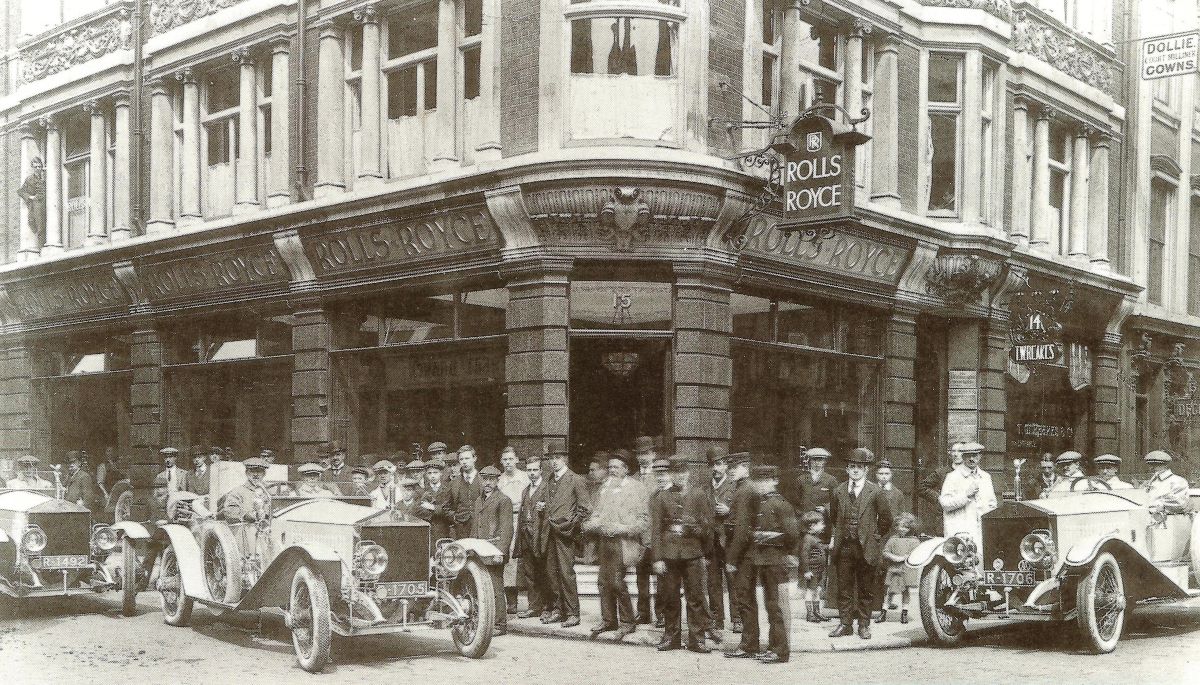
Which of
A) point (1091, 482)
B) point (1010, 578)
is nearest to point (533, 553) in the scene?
point (1010, 578)

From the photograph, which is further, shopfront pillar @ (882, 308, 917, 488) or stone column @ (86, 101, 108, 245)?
stone column @ (86, 101, 108, 245)

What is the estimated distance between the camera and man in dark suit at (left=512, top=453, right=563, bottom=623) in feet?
41.6

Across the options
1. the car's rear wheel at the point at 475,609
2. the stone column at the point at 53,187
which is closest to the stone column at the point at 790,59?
the car's rear wheel at the point at 475,609

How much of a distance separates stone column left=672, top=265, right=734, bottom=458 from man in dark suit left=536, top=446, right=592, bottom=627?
2376 millimetres

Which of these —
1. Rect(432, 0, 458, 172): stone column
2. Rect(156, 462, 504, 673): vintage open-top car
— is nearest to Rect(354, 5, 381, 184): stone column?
Rect(432, 0, 458, 172): stone column

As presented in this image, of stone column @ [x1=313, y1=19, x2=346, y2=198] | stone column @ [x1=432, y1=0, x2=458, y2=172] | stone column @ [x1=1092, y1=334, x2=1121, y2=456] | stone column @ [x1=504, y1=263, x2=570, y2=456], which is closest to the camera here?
stone column @ [x1=504, y1=263, x2=570, y2=456]

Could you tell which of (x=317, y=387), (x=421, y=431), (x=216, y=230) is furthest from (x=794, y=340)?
(x=216, y=230)

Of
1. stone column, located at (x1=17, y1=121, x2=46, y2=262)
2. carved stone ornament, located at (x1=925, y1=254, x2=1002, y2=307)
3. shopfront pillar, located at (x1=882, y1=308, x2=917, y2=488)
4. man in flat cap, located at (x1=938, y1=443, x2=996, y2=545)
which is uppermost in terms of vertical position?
stone column, located at (x1=17, y1=121, x2=46, y2=262)

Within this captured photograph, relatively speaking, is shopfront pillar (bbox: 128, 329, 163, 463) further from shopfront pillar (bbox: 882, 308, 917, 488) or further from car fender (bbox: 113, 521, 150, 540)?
shopfront pillar (bbox: 882, 308, 917, 488)

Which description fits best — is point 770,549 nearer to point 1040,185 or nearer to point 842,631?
point 842,631

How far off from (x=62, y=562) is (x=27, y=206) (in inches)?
488

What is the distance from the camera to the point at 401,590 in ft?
32.8

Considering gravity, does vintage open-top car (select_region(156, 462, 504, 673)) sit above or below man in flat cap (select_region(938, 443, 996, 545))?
below

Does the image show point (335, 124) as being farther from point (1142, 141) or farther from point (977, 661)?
point (1142, 141)
